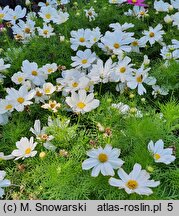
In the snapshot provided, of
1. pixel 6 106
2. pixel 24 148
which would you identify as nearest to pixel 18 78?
pixel 6 106

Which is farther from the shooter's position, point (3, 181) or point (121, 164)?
point (3, 181)

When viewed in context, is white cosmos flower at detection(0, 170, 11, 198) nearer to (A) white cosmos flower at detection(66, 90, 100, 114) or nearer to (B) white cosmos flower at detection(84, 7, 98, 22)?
(A) white cosmos flower at detection(66, 90, 100, 114)

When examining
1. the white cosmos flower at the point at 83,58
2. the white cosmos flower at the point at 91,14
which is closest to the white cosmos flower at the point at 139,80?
the white cosmos flower at the point at 83,58

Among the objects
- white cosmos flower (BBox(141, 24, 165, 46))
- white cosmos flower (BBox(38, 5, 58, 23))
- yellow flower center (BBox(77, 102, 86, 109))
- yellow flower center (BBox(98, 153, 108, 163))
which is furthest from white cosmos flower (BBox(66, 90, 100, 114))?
white cosmos flower (BBox(38, 5, 58, 23))

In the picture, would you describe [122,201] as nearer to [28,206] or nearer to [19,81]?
[28,206]

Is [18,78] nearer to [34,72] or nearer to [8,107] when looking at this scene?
[34,72]

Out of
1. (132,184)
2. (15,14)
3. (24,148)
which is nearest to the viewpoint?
(132,184)

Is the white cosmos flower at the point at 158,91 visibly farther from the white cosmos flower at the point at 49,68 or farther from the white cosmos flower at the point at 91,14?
the white cosmos flower at the point at 91,14

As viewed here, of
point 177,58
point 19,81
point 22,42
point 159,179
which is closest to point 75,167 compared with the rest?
point 159,179
